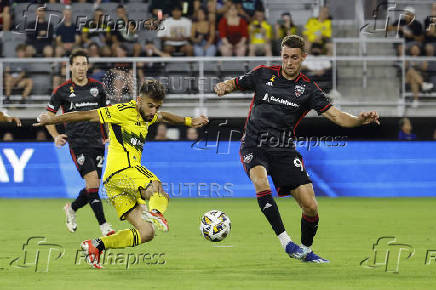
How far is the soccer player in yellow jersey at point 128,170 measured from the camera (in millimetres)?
7652

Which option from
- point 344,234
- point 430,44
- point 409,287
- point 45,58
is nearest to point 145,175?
point 409,287

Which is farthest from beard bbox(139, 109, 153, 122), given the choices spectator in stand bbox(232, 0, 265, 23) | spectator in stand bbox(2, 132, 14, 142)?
spectator in stand bbox(232, 0, 265, 23)

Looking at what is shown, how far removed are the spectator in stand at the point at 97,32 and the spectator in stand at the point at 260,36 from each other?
333 cm

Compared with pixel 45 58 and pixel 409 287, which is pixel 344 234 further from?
pixel 45 58

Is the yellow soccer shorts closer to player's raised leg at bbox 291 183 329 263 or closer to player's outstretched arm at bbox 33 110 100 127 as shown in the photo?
player's outstretched arm at bbox 33 110 100 127

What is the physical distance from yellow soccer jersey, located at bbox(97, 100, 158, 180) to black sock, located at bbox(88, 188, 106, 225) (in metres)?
2.73

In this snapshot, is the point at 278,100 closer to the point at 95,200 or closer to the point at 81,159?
the point at 95,200

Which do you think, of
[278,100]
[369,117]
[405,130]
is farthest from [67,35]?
[369,117]

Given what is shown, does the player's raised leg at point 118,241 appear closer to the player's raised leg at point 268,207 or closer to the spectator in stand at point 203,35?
the player's raised leg at point 268,207

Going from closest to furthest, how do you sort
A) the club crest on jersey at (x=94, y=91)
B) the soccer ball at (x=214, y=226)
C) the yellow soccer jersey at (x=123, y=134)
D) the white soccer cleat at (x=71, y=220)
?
the yellow soccer jersey at (x=123, y=134)
the soccer ball at (x=214, y=226)
the white soccer cleat at (x=71, y=220)
the club crest on jersey at (x=94, y=91)

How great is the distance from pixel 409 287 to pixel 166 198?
230cm

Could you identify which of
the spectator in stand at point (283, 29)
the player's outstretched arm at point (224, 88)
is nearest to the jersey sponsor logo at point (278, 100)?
the player's outstretched arm at point (224, 88)

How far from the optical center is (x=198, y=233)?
36.2ft

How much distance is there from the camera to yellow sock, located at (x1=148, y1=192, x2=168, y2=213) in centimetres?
752
